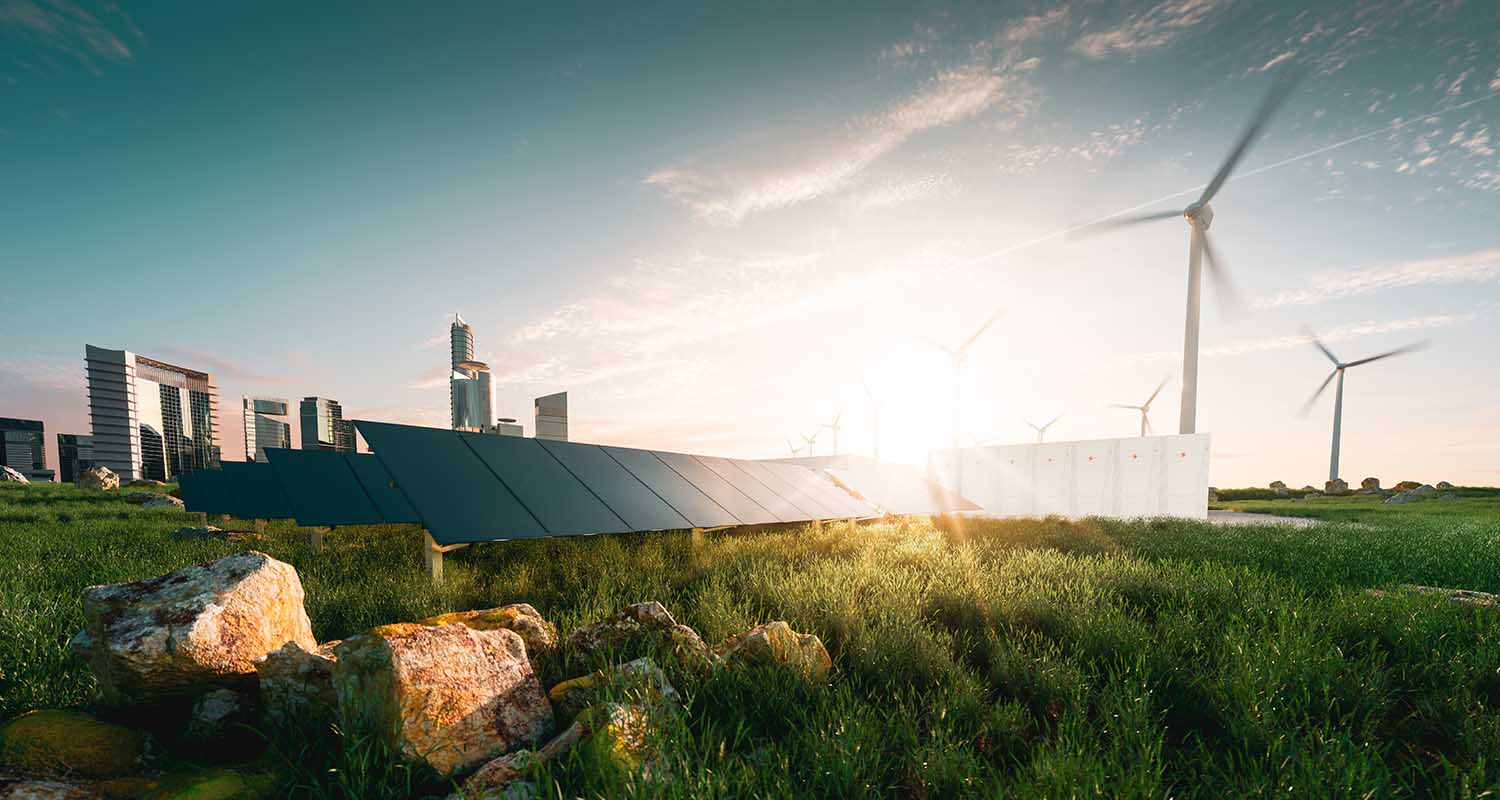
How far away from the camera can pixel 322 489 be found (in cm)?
1236

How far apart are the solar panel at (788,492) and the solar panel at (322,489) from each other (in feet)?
28.8

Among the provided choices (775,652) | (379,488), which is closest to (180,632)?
(775,652)

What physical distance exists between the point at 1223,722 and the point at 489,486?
892 centimetres

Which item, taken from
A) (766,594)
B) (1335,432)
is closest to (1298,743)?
(766,594)

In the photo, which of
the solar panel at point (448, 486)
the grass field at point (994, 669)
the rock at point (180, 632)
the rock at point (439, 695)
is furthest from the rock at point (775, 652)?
the solar panel at point (448, 486)

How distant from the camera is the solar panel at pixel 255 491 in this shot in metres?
14.2

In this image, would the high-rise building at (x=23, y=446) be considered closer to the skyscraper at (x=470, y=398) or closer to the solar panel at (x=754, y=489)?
the skyscraper at (x=470, y=398)

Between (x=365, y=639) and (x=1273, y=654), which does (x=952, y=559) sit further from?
(x=365, y=639)

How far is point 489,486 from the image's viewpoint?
8531mm

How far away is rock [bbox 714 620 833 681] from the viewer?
4195mm

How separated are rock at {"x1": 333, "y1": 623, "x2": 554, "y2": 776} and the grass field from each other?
7.4 inches

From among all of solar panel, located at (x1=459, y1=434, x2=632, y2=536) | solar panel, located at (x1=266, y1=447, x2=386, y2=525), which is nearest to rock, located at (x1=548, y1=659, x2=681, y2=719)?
solar panel, located at (x1=459, y1=434, x2=632, y2=536)

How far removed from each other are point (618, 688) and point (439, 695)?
108cm

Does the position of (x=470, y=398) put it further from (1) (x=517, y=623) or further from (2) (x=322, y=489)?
(1) (x=517, y=623)
